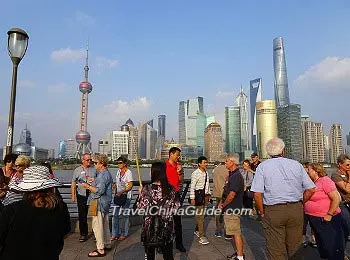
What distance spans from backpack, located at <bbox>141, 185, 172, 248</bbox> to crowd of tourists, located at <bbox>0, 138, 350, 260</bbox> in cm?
1

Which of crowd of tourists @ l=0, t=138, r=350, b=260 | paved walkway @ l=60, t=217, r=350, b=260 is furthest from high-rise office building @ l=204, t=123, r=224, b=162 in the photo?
crowd of tourists @ l=0, t=138, r=350, b=260

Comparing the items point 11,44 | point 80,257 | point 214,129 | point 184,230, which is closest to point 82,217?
point 80,257

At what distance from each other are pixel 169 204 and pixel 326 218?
7.59ft

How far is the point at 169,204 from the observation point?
3.95 meters

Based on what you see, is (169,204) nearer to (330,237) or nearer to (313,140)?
(330,237)

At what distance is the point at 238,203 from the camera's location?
5.21 m

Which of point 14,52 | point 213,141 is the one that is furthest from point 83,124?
point 14,52

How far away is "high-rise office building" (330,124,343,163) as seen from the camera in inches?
4252

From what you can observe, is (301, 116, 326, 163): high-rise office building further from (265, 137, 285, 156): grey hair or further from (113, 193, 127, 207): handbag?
(265, 137, 285, 156): grey hair

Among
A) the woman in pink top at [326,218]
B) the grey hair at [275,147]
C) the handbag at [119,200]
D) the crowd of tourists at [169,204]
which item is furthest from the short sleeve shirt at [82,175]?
the woman in pink top at [326,218]

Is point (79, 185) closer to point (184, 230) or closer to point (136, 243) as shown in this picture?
point (136, 243)

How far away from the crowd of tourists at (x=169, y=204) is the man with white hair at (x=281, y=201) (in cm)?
1

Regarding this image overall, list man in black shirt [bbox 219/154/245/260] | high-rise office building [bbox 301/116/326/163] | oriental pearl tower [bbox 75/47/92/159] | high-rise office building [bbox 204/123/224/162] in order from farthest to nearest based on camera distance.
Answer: oriental pearl tower [bbox 75/47/92/159]
high-rise office building [bbox 204/123/224/162]
high-rise office building [bbox 301/116/326/163]
man in black shirt [bbox 219/154/245/260]

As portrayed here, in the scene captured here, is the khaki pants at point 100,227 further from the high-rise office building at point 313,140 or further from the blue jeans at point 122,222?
the high-rise office building at point 313,140
